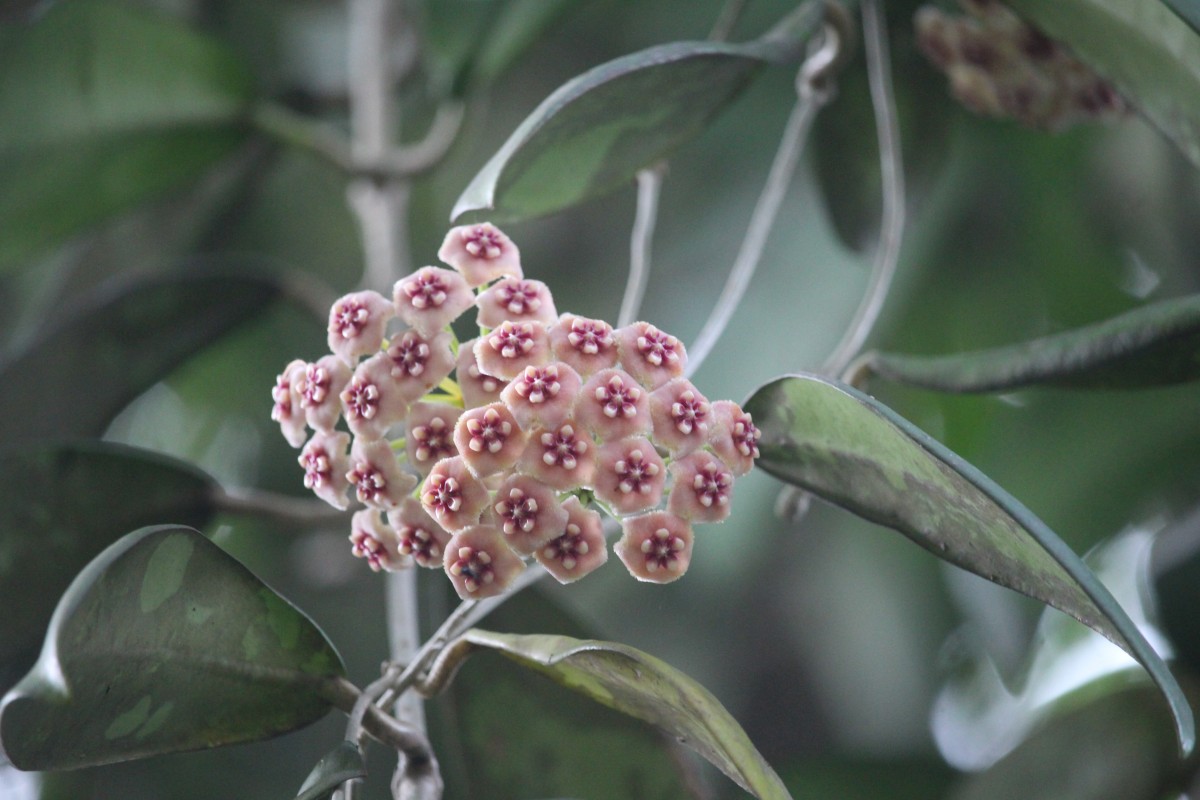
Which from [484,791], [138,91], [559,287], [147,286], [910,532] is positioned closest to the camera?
[910,532]

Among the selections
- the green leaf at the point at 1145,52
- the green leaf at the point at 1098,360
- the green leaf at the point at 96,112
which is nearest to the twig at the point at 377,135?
the green leaf at the point at 96,112

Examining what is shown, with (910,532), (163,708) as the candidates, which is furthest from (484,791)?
(910,532)

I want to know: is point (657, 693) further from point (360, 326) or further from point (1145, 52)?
point (1145, 52)

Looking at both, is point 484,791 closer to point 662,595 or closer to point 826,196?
point 662,595

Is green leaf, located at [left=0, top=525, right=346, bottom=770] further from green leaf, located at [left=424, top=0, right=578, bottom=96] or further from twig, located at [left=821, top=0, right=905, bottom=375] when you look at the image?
green leaf, located at [left=424, top=0, right=578, bottom=96]

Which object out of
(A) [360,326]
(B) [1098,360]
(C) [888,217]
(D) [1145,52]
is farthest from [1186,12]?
(A) [360,326]

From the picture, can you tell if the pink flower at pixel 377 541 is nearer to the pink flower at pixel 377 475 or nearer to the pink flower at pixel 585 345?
the pink flower at pixel 377 475
